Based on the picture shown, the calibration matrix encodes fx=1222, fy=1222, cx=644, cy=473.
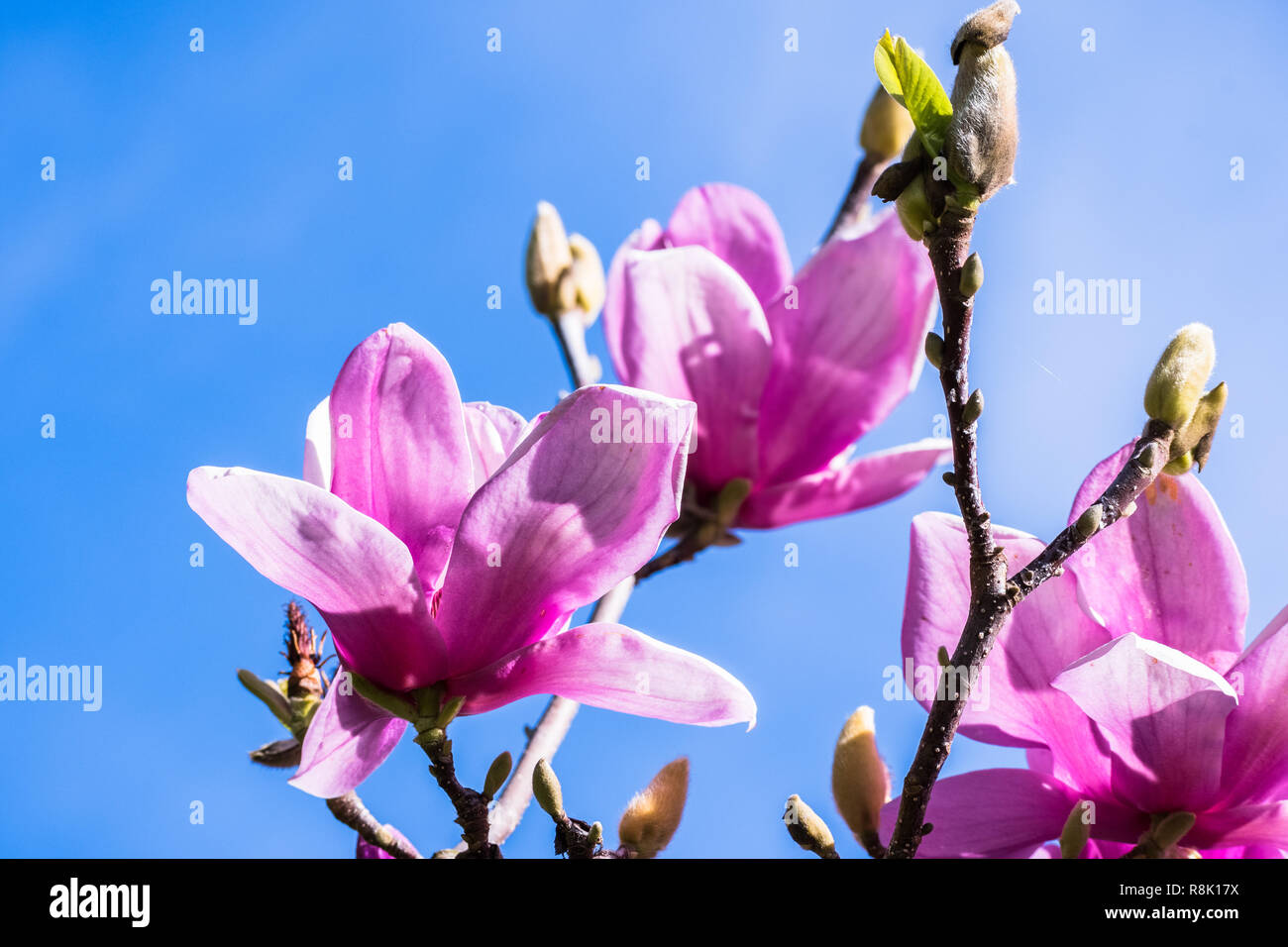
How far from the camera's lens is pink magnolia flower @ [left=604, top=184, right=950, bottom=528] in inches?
52.5

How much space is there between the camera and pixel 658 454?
0.84m

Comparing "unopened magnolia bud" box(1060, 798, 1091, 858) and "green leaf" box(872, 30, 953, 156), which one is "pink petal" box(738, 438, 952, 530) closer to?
"unopened magnolia bud" box(1060, 798, 1091, 858)

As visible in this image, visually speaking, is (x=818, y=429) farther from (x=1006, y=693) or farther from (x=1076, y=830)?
(x=1076, y=830)

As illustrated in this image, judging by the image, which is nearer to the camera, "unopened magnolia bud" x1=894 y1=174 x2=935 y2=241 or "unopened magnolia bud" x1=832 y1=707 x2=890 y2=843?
"unopened magnolia bud" x1=894 y1=174 x2=935 y2=241

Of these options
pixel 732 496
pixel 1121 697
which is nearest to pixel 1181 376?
pixel 1121 697

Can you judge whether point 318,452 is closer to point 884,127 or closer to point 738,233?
point 738,233

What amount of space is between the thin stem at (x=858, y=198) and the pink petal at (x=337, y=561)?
87 centimetres

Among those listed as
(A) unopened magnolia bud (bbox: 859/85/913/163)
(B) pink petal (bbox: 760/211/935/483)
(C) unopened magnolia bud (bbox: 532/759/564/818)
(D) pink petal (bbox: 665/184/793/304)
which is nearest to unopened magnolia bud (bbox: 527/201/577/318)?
(D) pink petal (bbox: 665/184/793/304)

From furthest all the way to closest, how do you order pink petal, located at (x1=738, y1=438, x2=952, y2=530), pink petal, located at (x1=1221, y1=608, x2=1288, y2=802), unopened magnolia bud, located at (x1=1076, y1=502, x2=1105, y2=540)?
1. pink petal, located at (x1=738, y1=438, x2=952, y2=530)
2. pink petal, located at (x1=1221, y1=608, x2=1288, y2=802)
3. unopened magnolia bud, located at (x1=1076, y1=502, x2=1105, y2=540)

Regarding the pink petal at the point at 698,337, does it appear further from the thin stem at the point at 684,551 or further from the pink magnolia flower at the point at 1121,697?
the pink magnolia flower at the point at 1121,697

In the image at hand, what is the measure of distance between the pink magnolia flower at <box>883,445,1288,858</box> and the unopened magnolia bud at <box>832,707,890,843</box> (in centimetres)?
2

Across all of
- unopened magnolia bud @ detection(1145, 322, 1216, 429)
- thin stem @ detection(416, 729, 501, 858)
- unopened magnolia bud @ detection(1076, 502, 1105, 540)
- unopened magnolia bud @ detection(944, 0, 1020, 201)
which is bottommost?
thin stem @ detection(416, 729, 501, 858)
